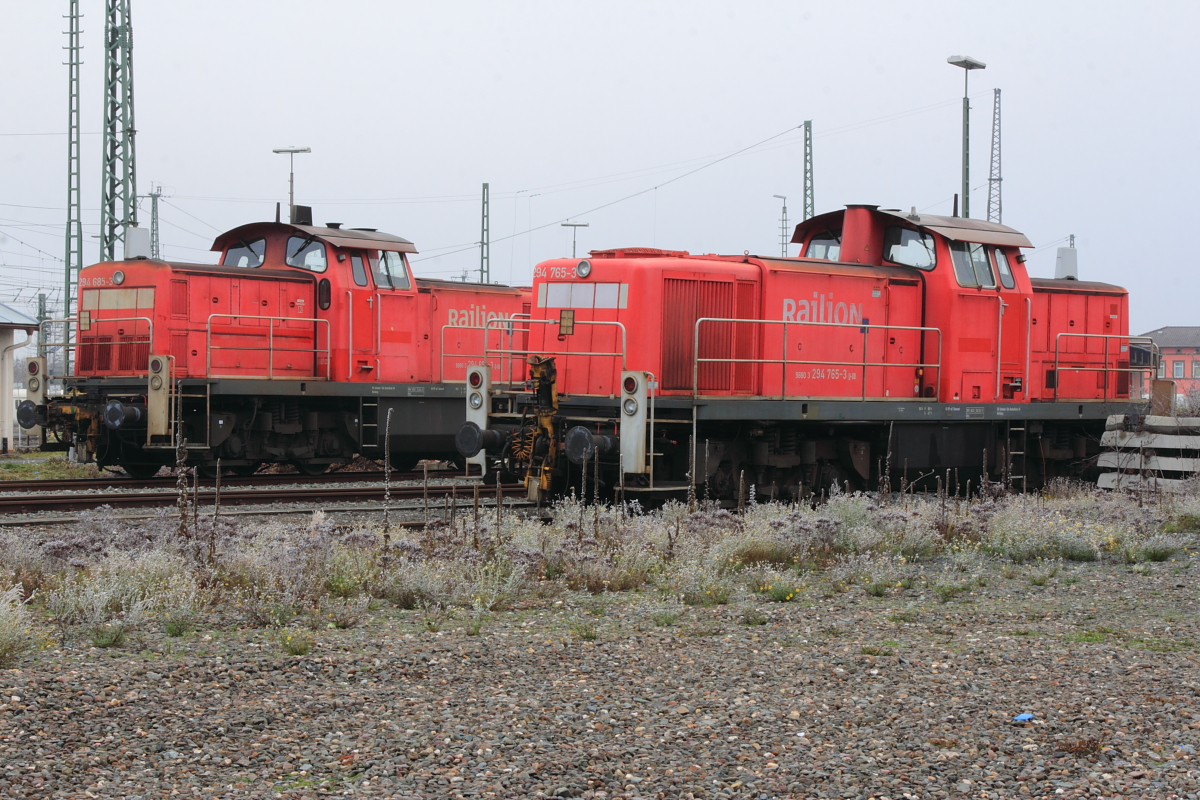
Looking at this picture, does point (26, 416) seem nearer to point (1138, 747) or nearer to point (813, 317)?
point (813, 317)

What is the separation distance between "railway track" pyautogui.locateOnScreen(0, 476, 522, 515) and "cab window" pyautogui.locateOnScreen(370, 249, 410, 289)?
356 cm

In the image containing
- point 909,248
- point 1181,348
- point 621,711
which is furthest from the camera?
point 1181,348

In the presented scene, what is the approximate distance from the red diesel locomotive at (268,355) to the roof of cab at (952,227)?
177 inches

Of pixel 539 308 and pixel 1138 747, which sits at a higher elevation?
pixel 539 308

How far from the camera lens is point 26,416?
16469 millimetres

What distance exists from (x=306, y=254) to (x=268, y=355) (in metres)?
1.63

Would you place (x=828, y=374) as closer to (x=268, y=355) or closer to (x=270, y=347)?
(x=270, y=347)

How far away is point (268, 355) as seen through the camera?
1723 cm

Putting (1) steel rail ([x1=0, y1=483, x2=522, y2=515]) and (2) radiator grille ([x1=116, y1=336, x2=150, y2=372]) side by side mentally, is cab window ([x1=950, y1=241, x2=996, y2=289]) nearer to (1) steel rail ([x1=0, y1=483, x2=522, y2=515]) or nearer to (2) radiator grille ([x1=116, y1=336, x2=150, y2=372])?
(1) steel rail ([x1=0, y1=483, x2=522, y2=515])

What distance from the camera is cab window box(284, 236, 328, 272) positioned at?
17.4 m

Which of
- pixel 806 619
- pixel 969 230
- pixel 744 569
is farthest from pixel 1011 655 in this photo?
pixel 969 230

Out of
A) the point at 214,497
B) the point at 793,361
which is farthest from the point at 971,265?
the point at 214,497

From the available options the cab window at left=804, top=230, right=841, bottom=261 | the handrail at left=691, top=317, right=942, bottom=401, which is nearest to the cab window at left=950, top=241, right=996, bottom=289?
the handrail at left=691, top=317, right=942, bottom=401

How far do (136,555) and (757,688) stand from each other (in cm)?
507
